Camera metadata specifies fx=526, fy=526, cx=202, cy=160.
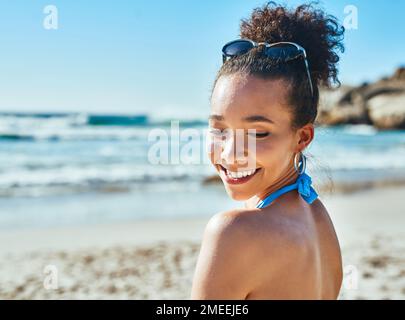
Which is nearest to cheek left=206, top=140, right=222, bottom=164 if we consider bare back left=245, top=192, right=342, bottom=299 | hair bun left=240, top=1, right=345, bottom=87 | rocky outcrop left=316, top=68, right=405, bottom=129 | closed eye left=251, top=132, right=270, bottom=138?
closed eye left=251, top=132, right=270, bottom=138

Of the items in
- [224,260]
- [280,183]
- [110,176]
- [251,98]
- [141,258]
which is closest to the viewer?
[224,260]

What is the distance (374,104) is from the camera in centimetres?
4034

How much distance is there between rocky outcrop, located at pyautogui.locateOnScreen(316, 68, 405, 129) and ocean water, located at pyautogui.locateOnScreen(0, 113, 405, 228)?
14.9m

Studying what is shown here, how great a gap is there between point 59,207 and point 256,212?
8.15 meters

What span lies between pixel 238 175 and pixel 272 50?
0.38 meters

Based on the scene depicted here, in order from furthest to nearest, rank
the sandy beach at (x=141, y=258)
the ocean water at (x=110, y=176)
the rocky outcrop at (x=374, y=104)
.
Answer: the rocky outcrop at (x=374, y=104), the ocean water at (x=110, y=176), the sandy beach at (x=141, y=258)

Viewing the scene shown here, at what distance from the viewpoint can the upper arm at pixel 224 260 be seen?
1336 mm

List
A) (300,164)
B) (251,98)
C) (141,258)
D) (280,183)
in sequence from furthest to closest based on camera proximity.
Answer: (141,258) < (300,164) < (280,183) < (251,98)

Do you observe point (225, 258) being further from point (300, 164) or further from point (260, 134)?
point (300, 164)

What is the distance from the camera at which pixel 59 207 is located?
29.8ft

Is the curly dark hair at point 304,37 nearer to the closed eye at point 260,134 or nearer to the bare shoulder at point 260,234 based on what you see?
the closed eye at point 260,134

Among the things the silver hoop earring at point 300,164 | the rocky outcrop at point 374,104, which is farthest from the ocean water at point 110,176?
the rocky outcrop at point 374,104

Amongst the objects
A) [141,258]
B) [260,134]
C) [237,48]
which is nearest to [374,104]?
[141,258]

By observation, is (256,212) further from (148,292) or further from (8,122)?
(8,122)
